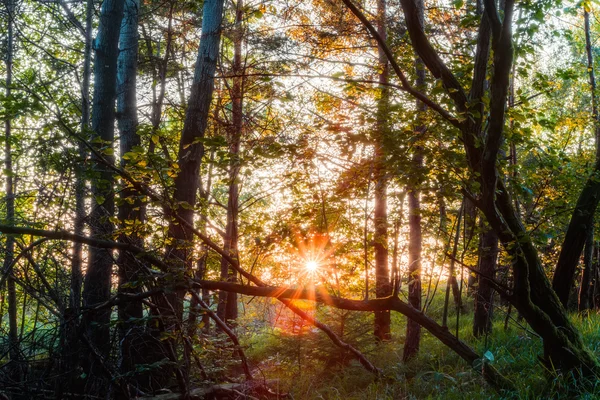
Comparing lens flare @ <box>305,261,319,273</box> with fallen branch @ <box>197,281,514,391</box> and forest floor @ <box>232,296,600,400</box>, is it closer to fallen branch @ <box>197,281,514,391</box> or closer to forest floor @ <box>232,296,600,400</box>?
fallen branch @ <box>197,281,514,391</box>

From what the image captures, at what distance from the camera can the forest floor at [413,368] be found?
15.6 ft

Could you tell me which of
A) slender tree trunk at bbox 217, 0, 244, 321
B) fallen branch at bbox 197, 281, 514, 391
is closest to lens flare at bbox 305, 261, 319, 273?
fallen branch at bbox 197, 281, 514, 391

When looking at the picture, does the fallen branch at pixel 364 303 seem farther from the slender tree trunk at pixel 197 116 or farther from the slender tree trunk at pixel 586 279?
the slender tree trunk at pixel 586 279

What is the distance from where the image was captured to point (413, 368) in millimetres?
7176

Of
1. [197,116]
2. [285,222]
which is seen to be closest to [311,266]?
[285,222]

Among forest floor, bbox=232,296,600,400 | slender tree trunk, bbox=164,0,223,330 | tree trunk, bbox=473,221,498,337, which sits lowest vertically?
forest floor, bbox=232,296,600,400

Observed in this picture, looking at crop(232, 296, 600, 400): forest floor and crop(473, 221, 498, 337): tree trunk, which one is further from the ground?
crop(473, 221, 498, 337): tree trunk

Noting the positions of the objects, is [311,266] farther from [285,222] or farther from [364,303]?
[364,303]

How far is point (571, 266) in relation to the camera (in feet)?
19.0

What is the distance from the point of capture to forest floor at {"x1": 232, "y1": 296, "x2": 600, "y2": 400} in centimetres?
476

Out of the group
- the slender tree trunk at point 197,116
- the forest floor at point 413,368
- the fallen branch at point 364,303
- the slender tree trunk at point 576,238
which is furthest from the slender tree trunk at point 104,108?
the slender tree trunk at point 576,238

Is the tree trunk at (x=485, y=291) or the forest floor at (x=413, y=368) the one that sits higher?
the tree trunk at (x=485, y=291)

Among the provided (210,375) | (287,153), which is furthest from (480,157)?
(210,375)

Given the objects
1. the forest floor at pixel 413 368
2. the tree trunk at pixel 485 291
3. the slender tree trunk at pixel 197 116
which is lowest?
the forest floor at pixel 413 368
